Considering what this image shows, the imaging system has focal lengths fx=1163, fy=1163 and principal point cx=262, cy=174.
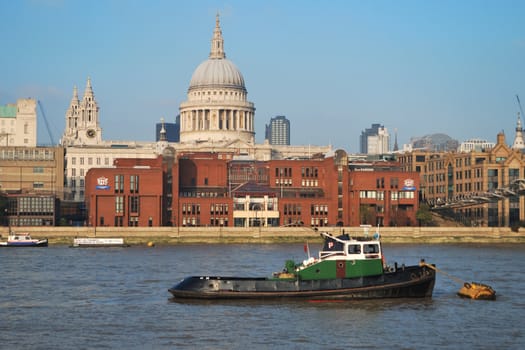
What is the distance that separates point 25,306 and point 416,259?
138 ft

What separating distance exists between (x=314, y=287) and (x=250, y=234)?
74.0m

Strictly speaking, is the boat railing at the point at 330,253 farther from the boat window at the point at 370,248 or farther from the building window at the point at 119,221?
the building window at the point at 119,221

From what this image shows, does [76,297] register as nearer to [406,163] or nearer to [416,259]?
[416,259]

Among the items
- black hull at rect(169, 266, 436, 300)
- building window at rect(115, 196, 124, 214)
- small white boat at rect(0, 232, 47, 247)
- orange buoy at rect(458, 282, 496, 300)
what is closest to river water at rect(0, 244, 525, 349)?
black hull at rect(169, 266, 436, 300)

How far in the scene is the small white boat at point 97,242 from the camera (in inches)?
4688

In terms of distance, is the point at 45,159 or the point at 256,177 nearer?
the point at 256,177

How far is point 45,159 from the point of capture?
17500cm

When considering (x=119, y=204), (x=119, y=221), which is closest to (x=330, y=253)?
(x=119, y=221)

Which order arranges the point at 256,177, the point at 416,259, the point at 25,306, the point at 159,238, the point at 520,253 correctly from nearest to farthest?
the point at 25,306 → the point at 416,259 → the point at 520,253 → the point at 159,238 → the point at 256,177

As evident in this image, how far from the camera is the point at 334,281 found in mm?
57969

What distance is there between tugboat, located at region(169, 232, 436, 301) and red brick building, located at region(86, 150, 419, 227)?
3023 inches

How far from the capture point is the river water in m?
47.4

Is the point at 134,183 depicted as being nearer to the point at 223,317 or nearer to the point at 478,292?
the point at 478,292

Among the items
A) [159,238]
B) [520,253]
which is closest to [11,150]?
[159,238]
